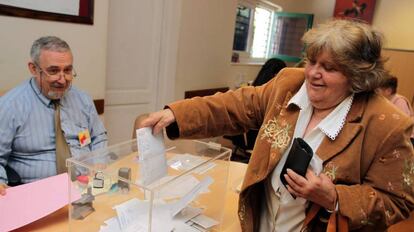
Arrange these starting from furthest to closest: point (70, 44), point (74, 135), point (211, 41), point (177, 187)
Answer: point (211, 41), point (70, 44), point (74, 135), point (177, 187)

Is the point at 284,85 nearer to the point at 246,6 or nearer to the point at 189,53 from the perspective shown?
the point at 189,53

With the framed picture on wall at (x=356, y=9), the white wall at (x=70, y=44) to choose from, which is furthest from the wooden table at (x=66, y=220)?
the framed picture on wall at (x=356, y=9)

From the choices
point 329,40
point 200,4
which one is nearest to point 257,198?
point 329,40

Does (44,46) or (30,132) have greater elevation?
(44,46)

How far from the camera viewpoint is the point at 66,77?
1.80 m

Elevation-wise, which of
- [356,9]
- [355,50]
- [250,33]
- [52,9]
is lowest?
[355,50]

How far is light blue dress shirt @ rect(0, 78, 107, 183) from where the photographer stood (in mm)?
1651

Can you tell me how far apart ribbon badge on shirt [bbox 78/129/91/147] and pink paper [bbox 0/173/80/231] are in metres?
0.55

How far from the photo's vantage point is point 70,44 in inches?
93.3

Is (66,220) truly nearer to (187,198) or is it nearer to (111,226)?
(111,226)

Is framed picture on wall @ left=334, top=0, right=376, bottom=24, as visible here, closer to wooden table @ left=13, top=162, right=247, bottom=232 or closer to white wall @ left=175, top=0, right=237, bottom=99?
→ white wall @ left=175, top=0, right=237, bottom=99

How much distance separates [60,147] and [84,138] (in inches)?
5.8

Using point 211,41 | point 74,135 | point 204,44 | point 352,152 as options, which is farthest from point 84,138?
point 211,41

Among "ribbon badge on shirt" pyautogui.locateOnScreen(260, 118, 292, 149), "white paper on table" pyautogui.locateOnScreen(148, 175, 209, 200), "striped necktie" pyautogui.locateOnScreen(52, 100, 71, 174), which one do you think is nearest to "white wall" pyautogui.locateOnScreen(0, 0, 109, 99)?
"striped necktie" pyautogui.locateOnScreen(52, 100, 71, 174)
